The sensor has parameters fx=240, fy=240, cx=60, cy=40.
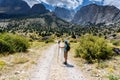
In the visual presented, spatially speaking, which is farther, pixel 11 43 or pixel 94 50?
pixel 11 43

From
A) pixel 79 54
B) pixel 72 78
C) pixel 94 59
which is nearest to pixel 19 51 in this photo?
pixel 79 54

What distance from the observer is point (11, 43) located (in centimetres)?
3183

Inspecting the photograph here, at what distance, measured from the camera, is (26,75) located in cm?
1697

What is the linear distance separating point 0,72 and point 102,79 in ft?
24.6

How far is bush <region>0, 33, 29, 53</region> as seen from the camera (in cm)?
3046

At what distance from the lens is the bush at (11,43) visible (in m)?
30.5

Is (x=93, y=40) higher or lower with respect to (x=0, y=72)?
higher

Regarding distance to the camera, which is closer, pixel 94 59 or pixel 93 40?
pixel 94 59

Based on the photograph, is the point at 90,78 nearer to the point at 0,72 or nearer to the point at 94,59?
the point at 0,72

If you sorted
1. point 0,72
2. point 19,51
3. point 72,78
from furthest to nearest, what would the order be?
point 19,51
point 0,72
point 72,78

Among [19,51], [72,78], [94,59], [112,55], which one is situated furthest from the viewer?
[19,51]

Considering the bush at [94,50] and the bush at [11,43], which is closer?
the bush at [94,50]

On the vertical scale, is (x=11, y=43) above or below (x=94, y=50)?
above

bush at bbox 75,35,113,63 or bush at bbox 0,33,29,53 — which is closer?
bush at bbox 75,35,113,63
